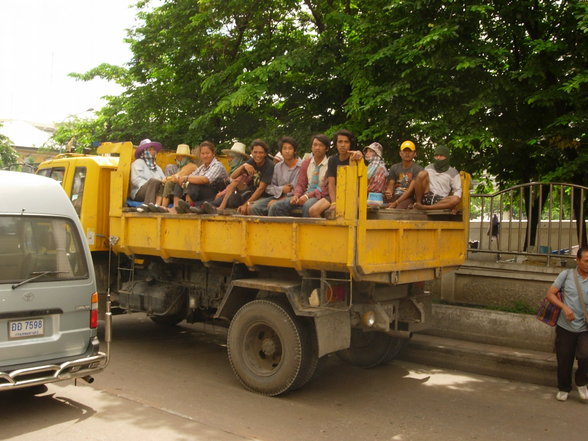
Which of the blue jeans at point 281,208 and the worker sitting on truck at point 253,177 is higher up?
the worker sitting on truck at point 253,177

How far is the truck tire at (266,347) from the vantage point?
5.57 m

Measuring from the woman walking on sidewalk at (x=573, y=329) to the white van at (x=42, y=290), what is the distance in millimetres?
4474

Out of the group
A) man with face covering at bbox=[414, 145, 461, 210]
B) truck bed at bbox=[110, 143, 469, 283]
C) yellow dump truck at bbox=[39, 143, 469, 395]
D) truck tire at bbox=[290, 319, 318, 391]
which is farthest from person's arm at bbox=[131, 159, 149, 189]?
man with face covering at bbox=[414, 145, 461, 210]

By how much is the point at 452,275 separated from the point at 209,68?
7.08 m

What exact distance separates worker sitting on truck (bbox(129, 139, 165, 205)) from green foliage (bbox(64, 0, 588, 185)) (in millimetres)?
2141

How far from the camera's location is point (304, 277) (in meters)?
5.60

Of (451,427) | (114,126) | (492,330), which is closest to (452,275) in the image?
(492,330)

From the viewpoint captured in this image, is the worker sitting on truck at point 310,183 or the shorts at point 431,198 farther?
the shorts at point 431,198

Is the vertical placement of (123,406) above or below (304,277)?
below

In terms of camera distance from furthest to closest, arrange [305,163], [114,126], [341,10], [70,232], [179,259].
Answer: [114,126], [341,10], [179,259], [305,163], [70,232]

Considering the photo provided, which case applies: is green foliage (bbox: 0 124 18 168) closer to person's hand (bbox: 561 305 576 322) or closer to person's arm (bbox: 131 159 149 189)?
person's arm (bbox: 131 159 149 189)

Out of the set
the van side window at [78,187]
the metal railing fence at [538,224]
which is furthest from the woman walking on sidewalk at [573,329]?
the van side window at [78,187]

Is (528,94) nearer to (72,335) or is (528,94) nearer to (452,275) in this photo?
(452,275)

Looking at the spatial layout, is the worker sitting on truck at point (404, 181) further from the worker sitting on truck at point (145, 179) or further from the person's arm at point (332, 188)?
the worker sitting on truck at point (145, 179)
